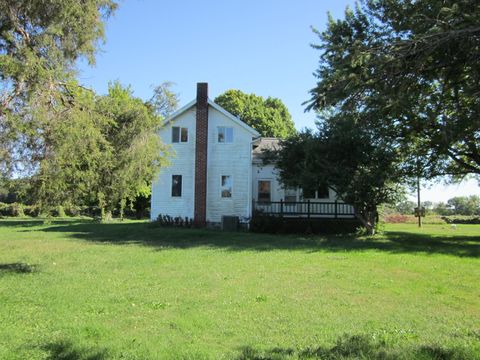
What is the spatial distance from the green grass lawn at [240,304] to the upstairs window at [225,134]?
10837mm

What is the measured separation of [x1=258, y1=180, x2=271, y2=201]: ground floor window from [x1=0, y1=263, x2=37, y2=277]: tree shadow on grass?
1551 cm

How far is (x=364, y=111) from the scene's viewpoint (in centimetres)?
576

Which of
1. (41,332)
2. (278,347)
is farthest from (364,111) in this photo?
(41,332)

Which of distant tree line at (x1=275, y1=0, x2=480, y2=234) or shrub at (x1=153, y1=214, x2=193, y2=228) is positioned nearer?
distant tree line at (x1=275, y1=0, x2=480, y2=234)

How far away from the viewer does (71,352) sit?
214 inches

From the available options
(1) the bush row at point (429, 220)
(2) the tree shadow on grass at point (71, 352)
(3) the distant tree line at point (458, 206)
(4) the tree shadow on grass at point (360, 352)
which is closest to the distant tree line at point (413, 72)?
(4) the tree shadow on grass at point (360, 352)

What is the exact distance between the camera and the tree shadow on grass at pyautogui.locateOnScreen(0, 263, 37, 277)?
38.1 ft

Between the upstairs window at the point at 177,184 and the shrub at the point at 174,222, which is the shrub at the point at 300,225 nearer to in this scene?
the shrub at the point at 174,222

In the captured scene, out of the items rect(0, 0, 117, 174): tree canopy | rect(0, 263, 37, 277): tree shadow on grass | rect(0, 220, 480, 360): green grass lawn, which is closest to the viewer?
rect(0, 220, 480, 360): green grass lawn

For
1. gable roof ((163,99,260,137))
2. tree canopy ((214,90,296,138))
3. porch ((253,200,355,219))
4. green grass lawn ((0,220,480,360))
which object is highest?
tree canopy ((214,90,296,138))

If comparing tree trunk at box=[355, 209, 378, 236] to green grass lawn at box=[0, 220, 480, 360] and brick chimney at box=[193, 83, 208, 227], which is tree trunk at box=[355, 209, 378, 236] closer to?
green grass lawn at box=[0, 220, 480, 360]

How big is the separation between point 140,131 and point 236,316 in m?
5.93

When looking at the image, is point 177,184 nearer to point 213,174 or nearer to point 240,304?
point 213,174

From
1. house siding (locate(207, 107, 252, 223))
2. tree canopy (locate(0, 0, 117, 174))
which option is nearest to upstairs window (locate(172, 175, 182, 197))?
house siding (locate(207, 107, 252, 223))
